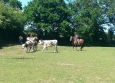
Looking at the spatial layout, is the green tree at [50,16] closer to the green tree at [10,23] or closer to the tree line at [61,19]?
the tree line at [61,19]

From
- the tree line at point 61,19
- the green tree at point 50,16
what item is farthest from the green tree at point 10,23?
the green tree at point 50,16

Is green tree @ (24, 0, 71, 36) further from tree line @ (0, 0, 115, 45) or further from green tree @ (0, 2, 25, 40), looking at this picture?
green tree @ (0, 2, 25, 40)

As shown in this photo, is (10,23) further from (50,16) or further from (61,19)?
(61,19)

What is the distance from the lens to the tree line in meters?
53.3

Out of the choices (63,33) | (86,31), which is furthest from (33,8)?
(86,31)

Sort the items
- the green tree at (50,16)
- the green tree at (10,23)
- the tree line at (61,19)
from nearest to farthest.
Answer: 1. the green tree at (10,23)
2. the tree line at (61,19)
3. the green tree at (50,16)

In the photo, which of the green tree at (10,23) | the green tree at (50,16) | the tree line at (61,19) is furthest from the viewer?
the green tree at (50,16)

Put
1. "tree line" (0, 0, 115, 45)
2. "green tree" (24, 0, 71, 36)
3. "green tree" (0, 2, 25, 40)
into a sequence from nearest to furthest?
"green tree" (0, 2, 25, 40) < "tree line" (0, 0, 115, 45) < "green tree" (24, 0, 71, 36)

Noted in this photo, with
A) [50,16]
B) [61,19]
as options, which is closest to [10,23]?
[50,16]

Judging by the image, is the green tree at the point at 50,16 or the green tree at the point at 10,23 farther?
the green tree at the point at 50,16

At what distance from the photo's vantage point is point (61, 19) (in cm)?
5569

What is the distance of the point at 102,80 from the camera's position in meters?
13.2

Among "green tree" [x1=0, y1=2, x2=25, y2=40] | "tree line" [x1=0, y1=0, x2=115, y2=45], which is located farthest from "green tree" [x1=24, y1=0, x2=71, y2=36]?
"green tree" [x1=0, y1=2, x2=25, y2=40]

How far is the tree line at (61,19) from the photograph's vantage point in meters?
53.3
